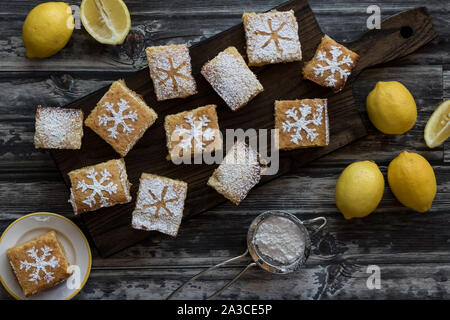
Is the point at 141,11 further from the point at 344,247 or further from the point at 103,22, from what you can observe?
the point at 344,247

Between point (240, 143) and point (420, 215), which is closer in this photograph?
point (240, 143)

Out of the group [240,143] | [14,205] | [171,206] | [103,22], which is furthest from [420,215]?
[14,205]

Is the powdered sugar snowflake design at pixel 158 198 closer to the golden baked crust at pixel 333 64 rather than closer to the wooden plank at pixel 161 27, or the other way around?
the wooden plank at pixel 161 27

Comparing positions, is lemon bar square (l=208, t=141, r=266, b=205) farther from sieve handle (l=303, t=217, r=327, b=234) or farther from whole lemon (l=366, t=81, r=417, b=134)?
whole lemon (l=366, t=81, r=417, b=134)

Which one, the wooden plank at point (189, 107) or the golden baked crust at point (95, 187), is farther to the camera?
the wooden plank at point (189, 107)

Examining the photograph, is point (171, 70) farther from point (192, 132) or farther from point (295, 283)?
point (295, 283)

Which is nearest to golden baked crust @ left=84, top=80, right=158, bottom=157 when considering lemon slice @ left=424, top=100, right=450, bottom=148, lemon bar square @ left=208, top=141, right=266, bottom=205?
lemon bar square @ left=208, top=141, right=266, bottom=205

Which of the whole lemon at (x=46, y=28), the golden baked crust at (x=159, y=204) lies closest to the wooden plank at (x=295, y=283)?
the golden baked crust at (x=159, y=204)
